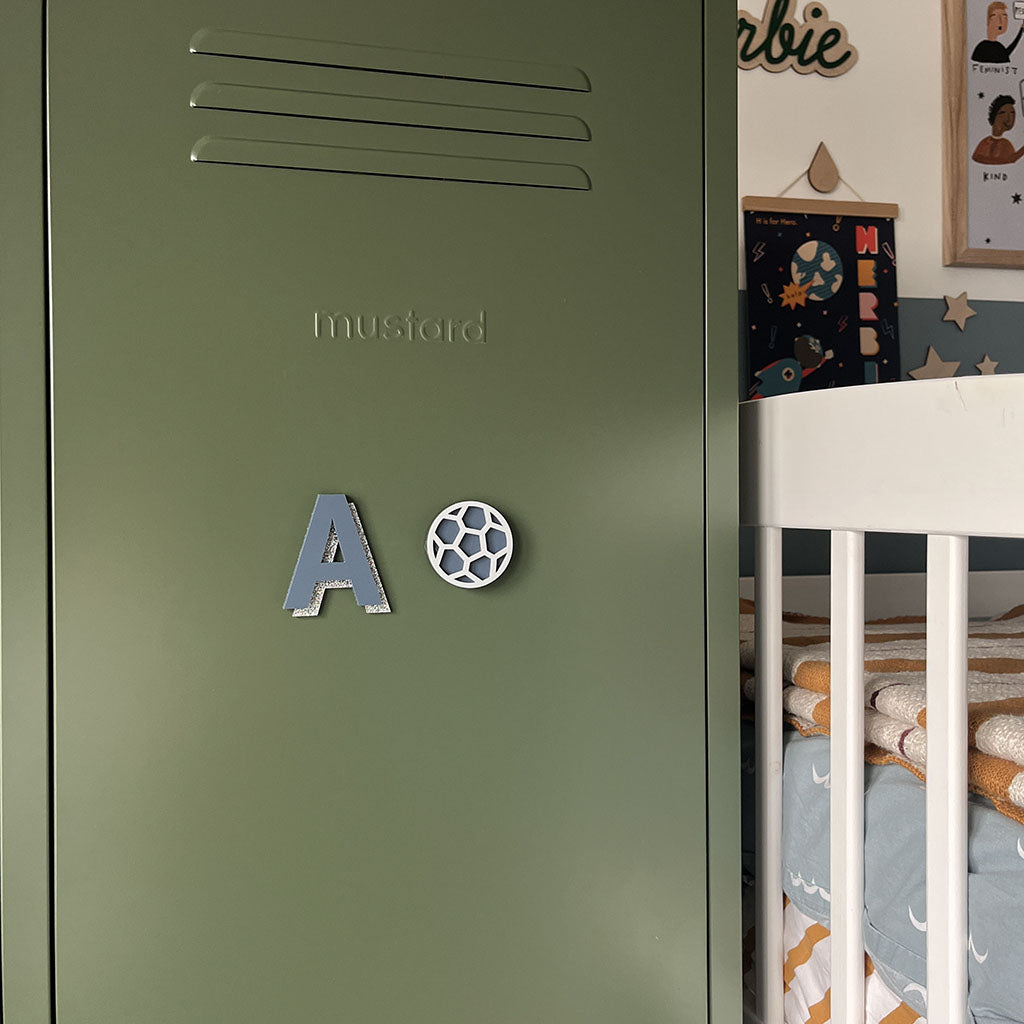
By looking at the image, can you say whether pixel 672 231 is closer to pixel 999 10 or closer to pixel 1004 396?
pixel 1004 396

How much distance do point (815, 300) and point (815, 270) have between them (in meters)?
0.05

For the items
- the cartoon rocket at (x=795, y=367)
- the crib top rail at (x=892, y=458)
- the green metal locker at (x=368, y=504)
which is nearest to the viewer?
the crib top rail at (x=892, y=458)

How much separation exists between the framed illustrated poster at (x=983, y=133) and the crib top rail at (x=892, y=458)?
0.99 m

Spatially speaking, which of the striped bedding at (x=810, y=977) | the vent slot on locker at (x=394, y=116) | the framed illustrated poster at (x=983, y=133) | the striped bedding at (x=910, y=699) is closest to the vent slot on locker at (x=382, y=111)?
the vent slot on locker at (x=394, y=116)

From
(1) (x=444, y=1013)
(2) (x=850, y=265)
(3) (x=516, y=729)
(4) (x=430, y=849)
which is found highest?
(2) (x=850, y=265)

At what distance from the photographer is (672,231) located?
974mm

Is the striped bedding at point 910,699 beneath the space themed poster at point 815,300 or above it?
beneath

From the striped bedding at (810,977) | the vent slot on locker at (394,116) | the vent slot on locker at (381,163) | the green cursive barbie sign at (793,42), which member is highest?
the green cursive barbie sign at (793,42)

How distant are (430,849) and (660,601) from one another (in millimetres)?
309

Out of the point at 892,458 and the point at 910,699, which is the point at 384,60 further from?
the point at 910,699

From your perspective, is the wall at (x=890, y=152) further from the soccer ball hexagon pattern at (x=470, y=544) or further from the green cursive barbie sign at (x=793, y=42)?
the soccer ball hexagon pattern at (x=470, y=544)

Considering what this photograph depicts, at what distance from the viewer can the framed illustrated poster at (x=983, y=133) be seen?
5.89 ft

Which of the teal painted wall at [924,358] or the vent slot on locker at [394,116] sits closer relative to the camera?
the vent slot on locker at [394,116]

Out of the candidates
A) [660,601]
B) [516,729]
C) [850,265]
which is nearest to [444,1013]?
[516,729]
